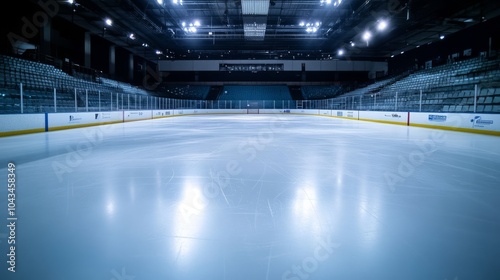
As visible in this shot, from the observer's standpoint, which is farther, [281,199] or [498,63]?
[498,63]

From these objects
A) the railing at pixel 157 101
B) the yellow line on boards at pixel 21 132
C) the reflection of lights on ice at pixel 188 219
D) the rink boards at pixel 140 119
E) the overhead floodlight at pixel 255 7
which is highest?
the overhead floodlight at pixel 255 7

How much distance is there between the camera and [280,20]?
20.5 metres

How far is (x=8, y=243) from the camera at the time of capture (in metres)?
2.00

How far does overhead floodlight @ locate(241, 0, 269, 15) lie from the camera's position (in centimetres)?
1495

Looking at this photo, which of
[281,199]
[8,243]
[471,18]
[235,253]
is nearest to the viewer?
[235,253]

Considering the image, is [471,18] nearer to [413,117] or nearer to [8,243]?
[413,117]

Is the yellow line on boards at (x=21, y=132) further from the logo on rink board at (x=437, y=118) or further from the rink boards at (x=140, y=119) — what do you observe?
the logo on rink board at (x=437, y=118)

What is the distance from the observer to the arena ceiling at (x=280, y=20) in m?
16.3

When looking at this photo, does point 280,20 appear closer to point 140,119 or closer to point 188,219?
point 140,119

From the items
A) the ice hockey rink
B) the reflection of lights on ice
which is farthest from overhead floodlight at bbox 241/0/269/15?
the reflection of lights on ice

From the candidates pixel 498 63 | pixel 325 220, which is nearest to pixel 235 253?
pixel 325 220

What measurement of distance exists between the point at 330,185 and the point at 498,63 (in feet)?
56.3

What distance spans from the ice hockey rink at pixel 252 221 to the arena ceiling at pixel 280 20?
1329 centimetres

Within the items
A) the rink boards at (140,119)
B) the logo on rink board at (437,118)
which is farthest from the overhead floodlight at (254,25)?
the logo on rink board at (437,118)
